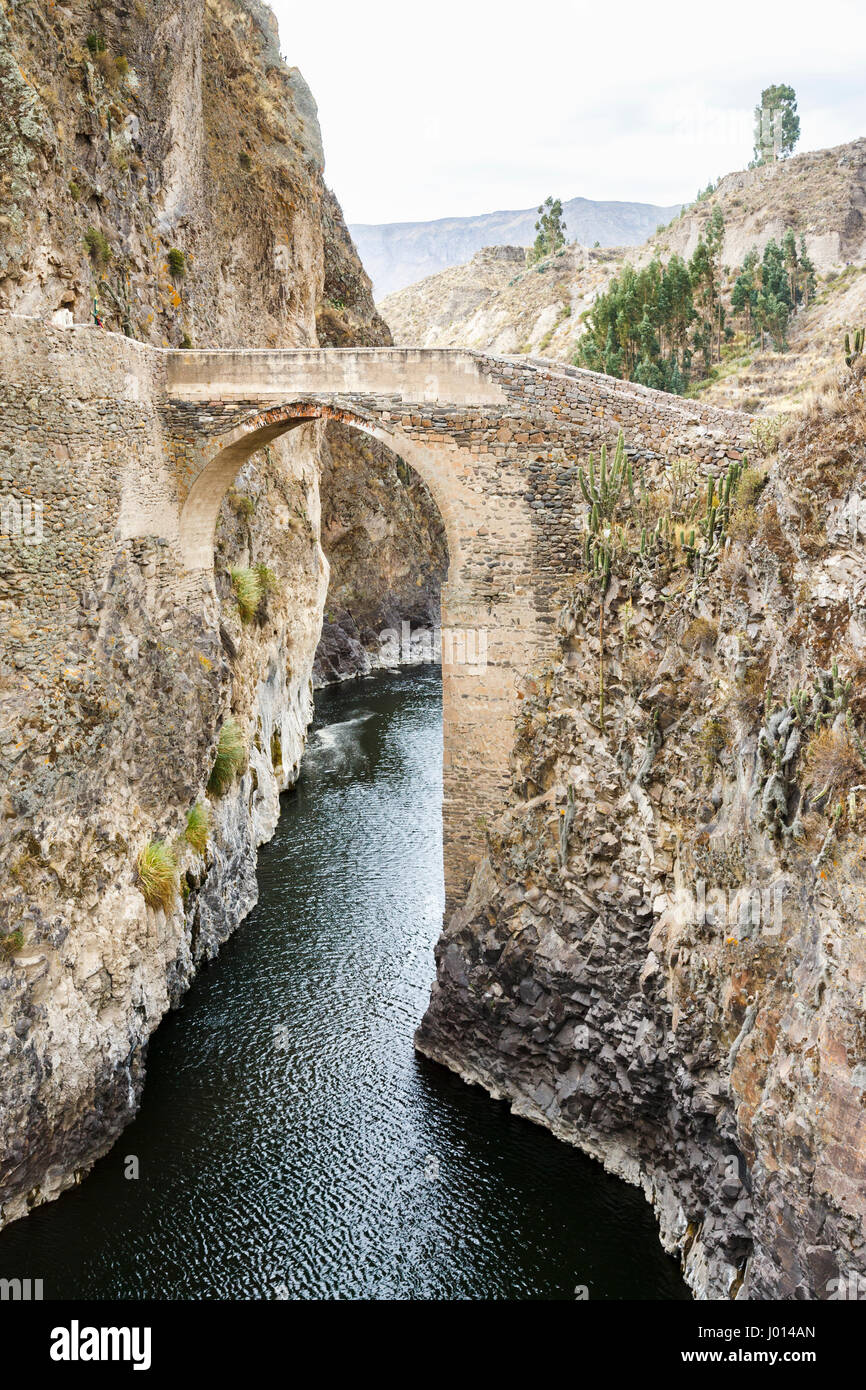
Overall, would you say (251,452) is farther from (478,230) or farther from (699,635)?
(478,230)

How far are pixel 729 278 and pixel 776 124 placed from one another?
23.1 m

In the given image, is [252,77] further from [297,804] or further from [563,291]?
[563,291]

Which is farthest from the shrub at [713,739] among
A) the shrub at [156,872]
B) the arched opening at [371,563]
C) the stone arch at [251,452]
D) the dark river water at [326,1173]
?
the arched opening at [371,563]

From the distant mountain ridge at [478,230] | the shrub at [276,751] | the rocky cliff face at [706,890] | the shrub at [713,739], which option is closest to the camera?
the rocky cliff face at [706,890]

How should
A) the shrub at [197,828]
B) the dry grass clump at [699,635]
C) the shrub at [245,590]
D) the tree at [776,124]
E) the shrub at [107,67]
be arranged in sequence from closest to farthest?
the dry grass clump at [699,635], the shrub at [107,67], the shrub at [197,828], the shrub at [245,590], the tree at [776,124]

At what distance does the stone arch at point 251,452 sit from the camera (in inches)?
538

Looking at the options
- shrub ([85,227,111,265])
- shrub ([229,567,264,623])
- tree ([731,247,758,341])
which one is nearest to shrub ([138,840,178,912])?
shrub ([229,567,264,623])

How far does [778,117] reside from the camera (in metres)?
56.3

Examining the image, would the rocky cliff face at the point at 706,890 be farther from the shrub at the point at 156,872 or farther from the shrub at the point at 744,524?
the shrub at the point at 156,872

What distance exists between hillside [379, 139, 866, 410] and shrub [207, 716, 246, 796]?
11.8 m

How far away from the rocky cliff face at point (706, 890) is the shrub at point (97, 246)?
27.2ft

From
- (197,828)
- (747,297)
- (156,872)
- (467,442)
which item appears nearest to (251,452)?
(467,442)

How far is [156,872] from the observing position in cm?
1349
